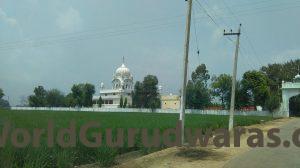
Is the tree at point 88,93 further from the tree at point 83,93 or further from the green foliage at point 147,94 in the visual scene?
the green foliage at point 147,94

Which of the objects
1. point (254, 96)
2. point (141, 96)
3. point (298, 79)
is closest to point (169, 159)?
point (254, 96)

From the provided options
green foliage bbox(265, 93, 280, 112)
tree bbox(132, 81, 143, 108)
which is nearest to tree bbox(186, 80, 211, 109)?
green foliage bbox(265, 93, 280, 112)

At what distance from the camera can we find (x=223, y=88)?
93688 millimetres

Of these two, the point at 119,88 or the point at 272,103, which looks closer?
the point at 272,103

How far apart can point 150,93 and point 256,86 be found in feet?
105

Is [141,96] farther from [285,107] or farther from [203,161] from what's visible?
[203,161]

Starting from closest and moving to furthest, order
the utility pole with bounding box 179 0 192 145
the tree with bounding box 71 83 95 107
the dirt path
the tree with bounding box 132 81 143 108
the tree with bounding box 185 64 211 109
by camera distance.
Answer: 1. the dirt path
2. the utility pole with bounding box 179 0 192 145
3. the tree with bounding box 185 64 211 109
4. the tree with bounding box 132 81 143 108
5. the tree with bounding box 71 83 95 107

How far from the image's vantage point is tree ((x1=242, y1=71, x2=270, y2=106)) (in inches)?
3406

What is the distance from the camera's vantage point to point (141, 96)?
369 ft

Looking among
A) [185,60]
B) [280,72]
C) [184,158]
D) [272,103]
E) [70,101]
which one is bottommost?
[184,158]

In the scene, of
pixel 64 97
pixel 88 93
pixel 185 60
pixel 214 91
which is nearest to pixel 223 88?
pixel 214 91

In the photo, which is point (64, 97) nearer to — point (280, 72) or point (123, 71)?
point (123, 71)

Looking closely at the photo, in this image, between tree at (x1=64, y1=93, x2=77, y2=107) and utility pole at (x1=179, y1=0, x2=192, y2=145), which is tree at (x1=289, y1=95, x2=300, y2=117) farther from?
utility pole at (x1=179, y1=0, x2=192, y2=145)

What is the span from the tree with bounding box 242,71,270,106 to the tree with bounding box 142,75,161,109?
27508mm
